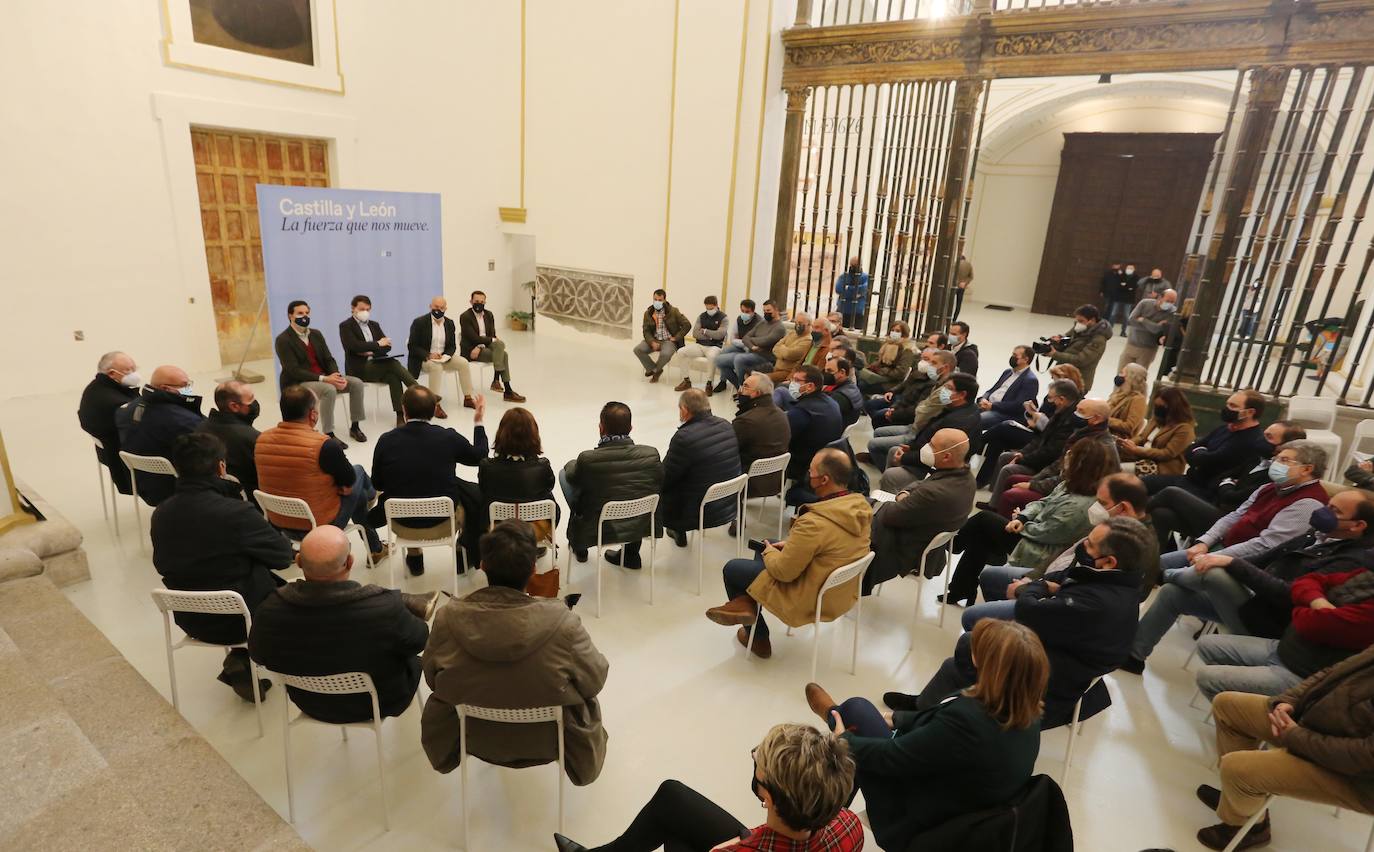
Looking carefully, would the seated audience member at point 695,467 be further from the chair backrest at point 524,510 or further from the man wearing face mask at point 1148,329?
the man wearing face mask at point 1148,329

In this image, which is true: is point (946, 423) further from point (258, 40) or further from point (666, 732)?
point (258, 40)

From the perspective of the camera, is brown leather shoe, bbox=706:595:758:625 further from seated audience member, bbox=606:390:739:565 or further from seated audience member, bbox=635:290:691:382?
seated audience member, bbox=635:290:691:382

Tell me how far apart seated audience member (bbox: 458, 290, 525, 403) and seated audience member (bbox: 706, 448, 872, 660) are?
15.5 ft

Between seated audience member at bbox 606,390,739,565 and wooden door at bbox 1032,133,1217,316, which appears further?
wooden door at bbox 1032,133,1217,316

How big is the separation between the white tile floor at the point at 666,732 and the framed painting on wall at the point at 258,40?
4.83 metres

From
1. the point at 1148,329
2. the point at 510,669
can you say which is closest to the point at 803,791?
the point at 510,669

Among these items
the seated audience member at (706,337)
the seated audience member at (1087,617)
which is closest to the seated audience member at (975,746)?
the seated audience member at (1087,617)

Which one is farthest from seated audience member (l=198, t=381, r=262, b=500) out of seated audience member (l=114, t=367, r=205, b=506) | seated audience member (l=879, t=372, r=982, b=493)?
seated audience member (l=879, t=372, r=982, b=493)

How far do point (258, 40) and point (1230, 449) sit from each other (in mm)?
9120

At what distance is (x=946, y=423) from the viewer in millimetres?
4773

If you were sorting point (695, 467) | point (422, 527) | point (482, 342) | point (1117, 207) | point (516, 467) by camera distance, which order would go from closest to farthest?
point (516, 467), point (422, 527), point (695, 467), point (482, 342), point (1117, 207)

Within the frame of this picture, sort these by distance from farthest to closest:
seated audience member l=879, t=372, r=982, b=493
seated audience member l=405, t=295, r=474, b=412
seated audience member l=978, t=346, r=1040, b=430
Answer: seated audience member l=405, t=295, r=474, b=412 → seated audience member l=978, t=346, r=1040, b=430 → seated audience member l=879, t=372, r=982, b=493

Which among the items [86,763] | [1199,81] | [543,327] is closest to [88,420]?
[86,763]

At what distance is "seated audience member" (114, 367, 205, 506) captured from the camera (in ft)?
12.3
